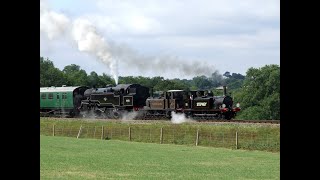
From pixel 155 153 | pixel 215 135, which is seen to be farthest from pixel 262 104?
pixel 155 153

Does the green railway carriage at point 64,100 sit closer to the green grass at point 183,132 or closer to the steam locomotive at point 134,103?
the steam locomotive at point 134,103

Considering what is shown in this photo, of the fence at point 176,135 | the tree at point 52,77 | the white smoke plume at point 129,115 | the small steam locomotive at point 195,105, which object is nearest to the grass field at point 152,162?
the fence at point 176,135

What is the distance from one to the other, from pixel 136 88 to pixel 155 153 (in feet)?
58.2

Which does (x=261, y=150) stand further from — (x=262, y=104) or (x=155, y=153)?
(x=262, y=104)

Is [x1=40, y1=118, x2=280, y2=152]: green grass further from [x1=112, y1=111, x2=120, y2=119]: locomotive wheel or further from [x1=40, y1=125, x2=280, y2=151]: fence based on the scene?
[x1=112, y1=111, x2=120, y2=119]: locomotive wheel

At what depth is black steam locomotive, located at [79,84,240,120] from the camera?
123 ft

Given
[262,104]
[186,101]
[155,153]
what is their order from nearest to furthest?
1. [155,153]
2. [186,101]
3. [262,104]

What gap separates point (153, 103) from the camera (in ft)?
131

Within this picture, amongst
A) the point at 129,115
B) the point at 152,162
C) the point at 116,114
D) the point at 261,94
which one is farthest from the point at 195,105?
the point at 261,94

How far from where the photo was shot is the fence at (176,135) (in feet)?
89.7

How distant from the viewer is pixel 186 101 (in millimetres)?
38438

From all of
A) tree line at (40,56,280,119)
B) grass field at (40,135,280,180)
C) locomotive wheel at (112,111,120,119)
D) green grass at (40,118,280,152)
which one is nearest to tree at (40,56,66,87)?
tree line at (40,56,280,119)

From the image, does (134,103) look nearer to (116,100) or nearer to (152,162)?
(116,100)

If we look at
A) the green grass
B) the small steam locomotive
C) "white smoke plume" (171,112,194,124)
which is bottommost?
the green grass
